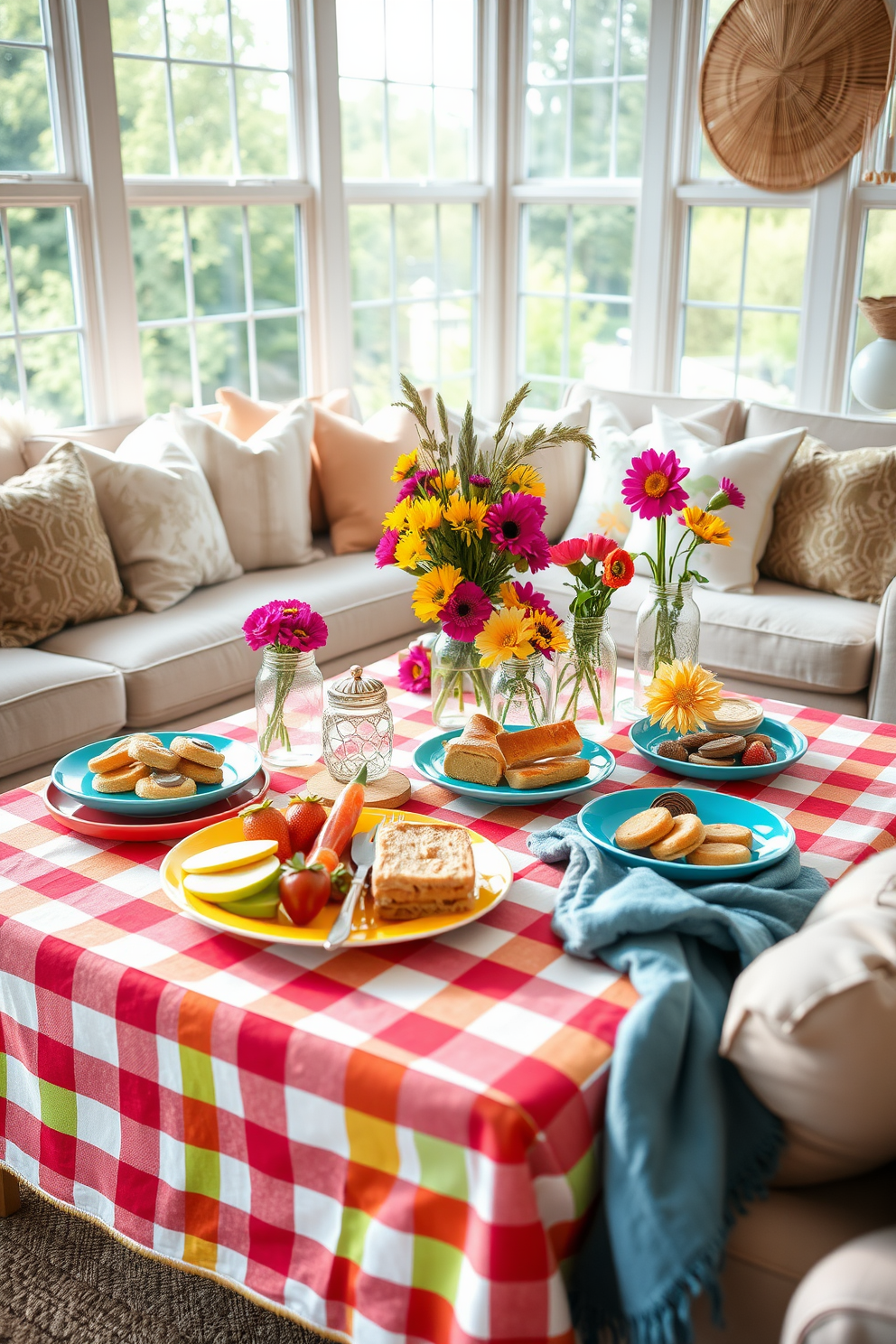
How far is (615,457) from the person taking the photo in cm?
370

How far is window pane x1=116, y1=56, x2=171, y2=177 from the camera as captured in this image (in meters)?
3.58

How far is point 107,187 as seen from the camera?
3.53 metres

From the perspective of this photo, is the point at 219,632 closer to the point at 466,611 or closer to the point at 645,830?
the point at 466,611

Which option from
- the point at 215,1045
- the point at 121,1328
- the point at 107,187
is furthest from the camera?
the point at 107,187

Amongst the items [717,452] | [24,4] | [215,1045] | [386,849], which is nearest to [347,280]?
[24,4]

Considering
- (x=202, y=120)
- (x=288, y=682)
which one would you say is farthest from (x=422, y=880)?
(x=202, y=120)

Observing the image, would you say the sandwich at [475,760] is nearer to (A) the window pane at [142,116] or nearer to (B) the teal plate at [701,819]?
(B) the teal plate at [701,819]

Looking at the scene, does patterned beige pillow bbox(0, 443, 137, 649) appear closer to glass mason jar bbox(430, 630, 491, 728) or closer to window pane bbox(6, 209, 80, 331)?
window pane bbox(6, 209, 80, 331)

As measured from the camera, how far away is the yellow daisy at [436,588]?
175 cm

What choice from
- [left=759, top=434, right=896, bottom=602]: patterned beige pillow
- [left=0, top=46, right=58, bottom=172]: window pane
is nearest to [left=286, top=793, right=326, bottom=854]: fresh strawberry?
[left=759, top=434, right=896, bottom=602]: patterned beige pillow

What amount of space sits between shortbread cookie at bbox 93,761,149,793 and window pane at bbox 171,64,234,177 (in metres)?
2.81

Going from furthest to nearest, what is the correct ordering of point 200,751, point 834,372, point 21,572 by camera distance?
point 834,372 < point 21,572 < point 200,751

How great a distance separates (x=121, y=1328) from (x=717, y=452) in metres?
2.72

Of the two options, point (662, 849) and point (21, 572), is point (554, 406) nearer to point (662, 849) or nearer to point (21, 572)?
point (21, 572)
